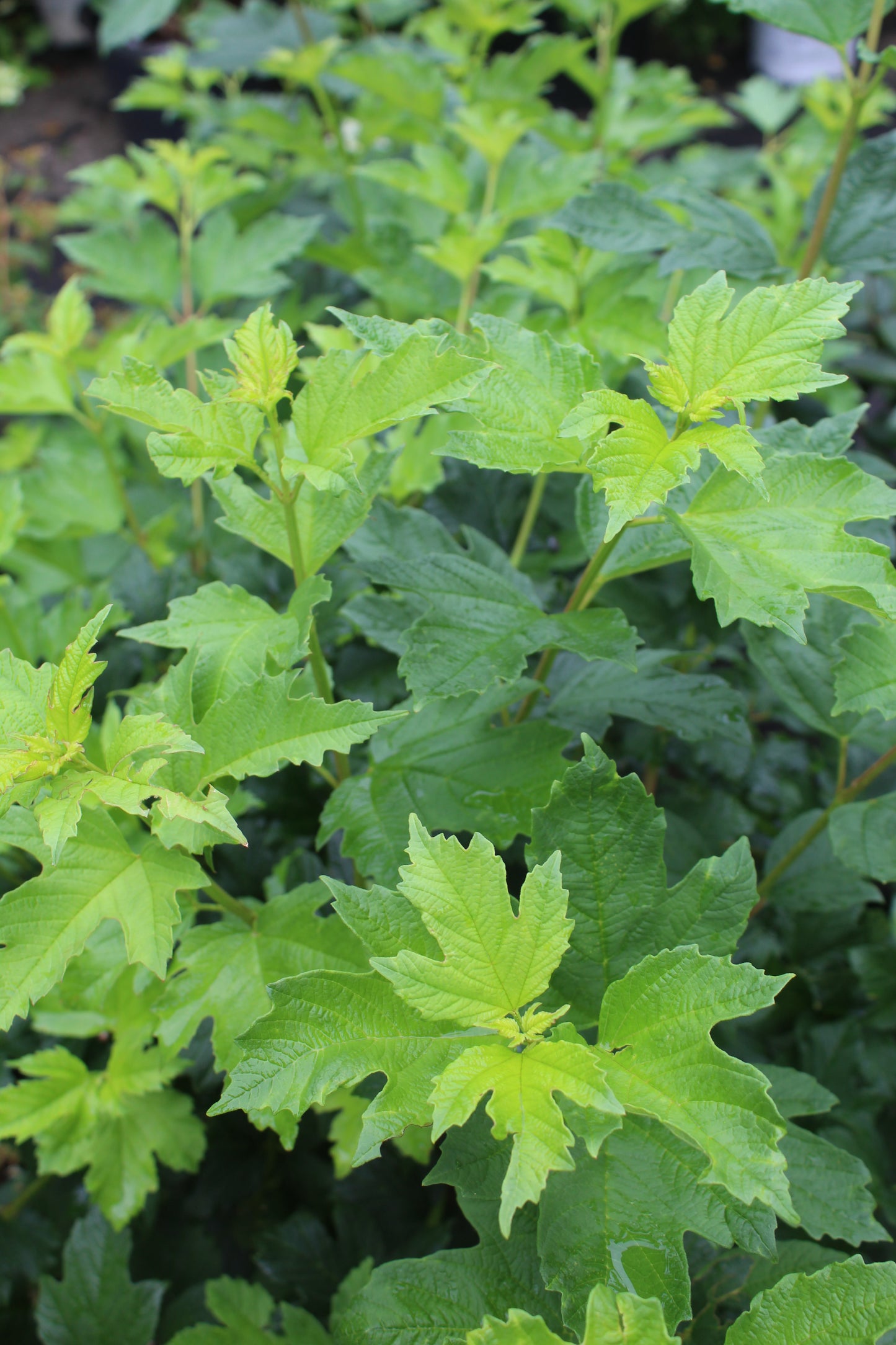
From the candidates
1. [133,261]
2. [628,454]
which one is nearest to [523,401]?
[628,454]

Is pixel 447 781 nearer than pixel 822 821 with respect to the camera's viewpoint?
Yes

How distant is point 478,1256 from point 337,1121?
313mm

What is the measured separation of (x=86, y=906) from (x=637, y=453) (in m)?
0.63

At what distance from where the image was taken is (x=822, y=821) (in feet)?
3.87

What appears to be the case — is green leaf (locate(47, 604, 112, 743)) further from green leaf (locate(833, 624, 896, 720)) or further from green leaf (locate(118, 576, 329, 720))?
green leaf (locate(833, 624, 896, 720))

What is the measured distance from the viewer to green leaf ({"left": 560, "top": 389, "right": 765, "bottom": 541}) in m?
0.77

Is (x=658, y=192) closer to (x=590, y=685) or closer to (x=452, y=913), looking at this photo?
(x=590, y=685)

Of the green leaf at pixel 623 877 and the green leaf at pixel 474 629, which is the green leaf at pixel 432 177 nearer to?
the green leaf at pixel 474 629

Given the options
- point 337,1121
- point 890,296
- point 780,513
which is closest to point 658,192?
point 780,513

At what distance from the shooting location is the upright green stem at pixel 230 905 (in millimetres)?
936

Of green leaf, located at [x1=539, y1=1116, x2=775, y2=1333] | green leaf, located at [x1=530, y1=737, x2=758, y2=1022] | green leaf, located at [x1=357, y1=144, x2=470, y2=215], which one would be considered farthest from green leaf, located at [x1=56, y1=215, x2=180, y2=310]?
green leaf, located at [x1=539, y1=1116, x2=775, y2=1333]

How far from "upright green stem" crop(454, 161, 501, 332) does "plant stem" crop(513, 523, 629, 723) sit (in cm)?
68

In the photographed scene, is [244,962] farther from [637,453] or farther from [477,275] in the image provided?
[477,275]

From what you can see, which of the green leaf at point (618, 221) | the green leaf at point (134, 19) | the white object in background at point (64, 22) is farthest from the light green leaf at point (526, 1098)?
the white object in background at point (64, 22)
